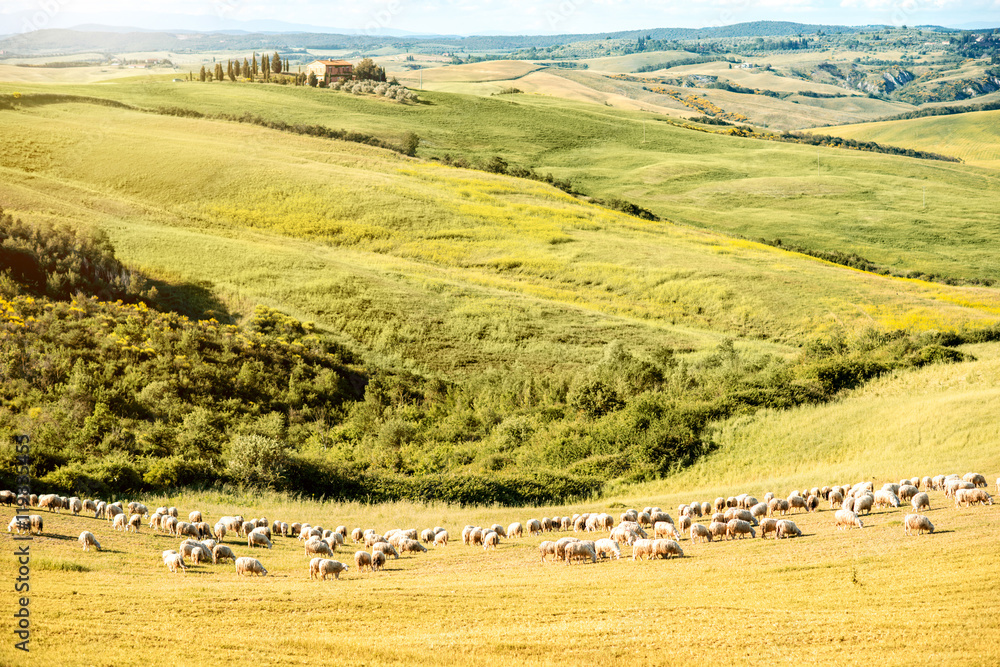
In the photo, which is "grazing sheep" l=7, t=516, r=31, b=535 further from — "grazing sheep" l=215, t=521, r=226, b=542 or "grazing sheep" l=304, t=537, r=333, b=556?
"grazing sheep" l=304, t=537, r=333, b=556

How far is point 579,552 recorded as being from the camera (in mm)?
21656

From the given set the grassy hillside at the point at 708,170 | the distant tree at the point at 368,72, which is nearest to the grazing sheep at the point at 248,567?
the grassy hillside at the point at 708,170

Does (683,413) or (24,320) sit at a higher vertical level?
(24,320)

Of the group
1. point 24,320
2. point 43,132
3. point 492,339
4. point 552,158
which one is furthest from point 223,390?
point 552,158

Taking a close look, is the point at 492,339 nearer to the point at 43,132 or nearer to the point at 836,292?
the point at 836,292

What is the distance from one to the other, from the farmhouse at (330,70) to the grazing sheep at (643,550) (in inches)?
6251

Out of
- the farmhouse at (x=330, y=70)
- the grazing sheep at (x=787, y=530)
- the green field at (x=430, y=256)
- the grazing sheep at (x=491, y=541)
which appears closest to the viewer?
the grazing sheep at (x=787, y=530)

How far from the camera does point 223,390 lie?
43.2 m

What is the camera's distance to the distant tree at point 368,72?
170938 mm

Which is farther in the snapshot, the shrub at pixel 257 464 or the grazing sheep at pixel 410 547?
the shrub at pixel 257 464

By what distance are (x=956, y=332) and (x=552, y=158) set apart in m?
96.0

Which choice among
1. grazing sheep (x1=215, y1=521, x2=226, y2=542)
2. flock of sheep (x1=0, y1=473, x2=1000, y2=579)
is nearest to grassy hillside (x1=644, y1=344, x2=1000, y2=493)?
flock of sheep (x1=0, y1=473, x2=1000, y2=579)

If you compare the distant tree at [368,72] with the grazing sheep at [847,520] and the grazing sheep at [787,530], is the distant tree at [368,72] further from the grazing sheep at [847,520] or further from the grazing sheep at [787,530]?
the grazing sheep at [787,530]

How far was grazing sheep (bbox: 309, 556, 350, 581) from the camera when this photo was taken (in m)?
19.8
